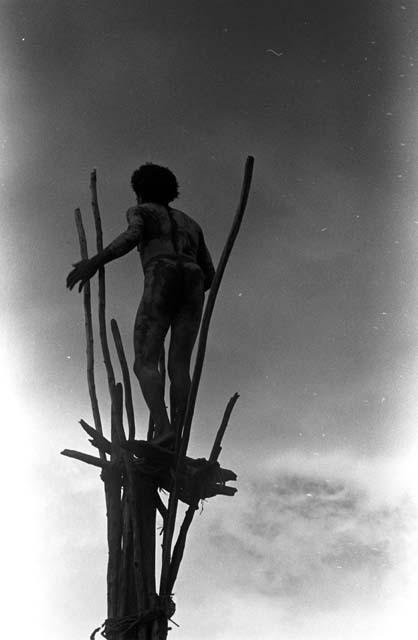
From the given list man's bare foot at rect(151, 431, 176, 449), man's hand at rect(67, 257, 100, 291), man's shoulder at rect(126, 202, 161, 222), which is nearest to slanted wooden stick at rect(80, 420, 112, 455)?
man's bare foot at rect(151, 431, 176, 449)

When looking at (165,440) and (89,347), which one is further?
(89,347)

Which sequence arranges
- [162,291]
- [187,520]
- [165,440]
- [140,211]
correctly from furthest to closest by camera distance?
[140,211] < [162,291] < [187,520] < [165,440]

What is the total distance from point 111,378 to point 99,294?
2.33 ft

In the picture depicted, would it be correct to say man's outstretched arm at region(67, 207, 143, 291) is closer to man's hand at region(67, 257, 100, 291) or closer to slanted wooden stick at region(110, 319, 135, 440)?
man's hand at region(67, 257, 100, 291)

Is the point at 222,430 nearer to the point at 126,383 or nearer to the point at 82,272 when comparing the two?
the point at 126,383

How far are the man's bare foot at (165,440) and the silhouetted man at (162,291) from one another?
1.1 inches

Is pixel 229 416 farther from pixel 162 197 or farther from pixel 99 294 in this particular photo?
pixel 162 197

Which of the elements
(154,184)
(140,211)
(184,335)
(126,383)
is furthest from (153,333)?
(154,184)

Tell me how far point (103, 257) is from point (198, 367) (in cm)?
108

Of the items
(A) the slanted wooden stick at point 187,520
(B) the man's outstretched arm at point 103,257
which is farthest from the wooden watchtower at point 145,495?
(B) the man's outstretched arm at point 103,257

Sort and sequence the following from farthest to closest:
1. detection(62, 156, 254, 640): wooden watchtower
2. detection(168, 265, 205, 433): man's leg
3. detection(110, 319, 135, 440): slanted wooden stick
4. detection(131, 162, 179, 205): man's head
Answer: detection(131, 162, 179, 205): man's head → detection(110, 319, 135, 440): slanted wooden stick → detection(168, 265, 205, 433): man's leg → detection(62, 156, 254, 640): wooden watchtower

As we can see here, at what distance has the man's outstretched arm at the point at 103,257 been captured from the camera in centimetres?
620

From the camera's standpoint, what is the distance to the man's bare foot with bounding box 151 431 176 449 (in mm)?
5859

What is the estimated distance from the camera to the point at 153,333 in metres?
6.28
